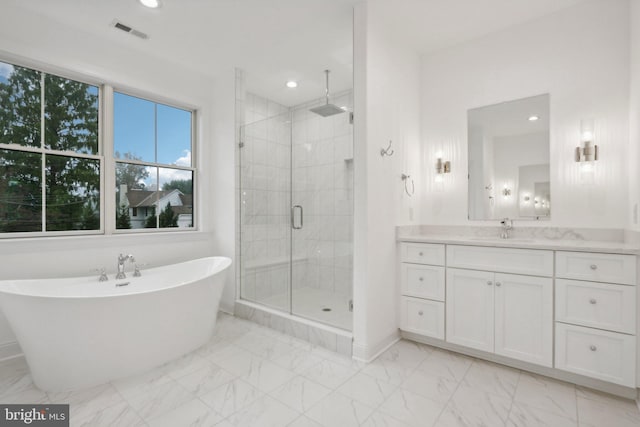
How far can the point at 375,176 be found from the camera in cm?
236

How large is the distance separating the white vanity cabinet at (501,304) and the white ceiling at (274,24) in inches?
75.4

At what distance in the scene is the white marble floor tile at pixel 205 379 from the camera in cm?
191

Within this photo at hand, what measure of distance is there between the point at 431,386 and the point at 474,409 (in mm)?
283

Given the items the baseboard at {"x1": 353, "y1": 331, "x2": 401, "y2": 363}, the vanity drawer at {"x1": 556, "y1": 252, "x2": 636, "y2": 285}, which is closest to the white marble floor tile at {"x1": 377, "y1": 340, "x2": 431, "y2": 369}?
the baseboard at {"x1": 353, "y1": 331, "x2": 401, "y2": 363}

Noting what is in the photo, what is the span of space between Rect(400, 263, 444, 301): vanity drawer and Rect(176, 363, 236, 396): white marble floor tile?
1.57 metres

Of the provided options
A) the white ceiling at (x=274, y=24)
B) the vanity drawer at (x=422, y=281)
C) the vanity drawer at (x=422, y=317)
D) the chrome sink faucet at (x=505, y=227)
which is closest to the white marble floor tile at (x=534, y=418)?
the vanity drawer at (x=422, y=317)

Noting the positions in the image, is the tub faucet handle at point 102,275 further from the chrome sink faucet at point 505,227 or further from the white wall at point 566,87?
the chrome sink faucet at point 505,227

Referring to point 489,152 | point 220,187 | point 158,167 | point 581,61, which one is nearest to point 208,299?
point 220,187

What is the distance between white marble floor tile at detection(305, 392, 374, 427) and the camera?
160 centimetres

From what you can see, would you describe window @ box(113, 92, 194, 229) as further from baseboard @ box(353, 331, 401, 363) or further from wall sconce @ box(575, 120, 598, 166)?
wall sconce @ box(575, 120, 598, 166)

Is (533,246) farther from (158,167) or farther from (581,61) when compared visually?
(158,167)

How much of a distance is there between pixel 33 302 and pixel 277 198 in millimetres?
2049

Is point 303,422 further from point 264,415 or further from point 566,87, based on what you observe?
point 566,87

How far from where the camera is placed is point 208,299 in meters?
2.49
